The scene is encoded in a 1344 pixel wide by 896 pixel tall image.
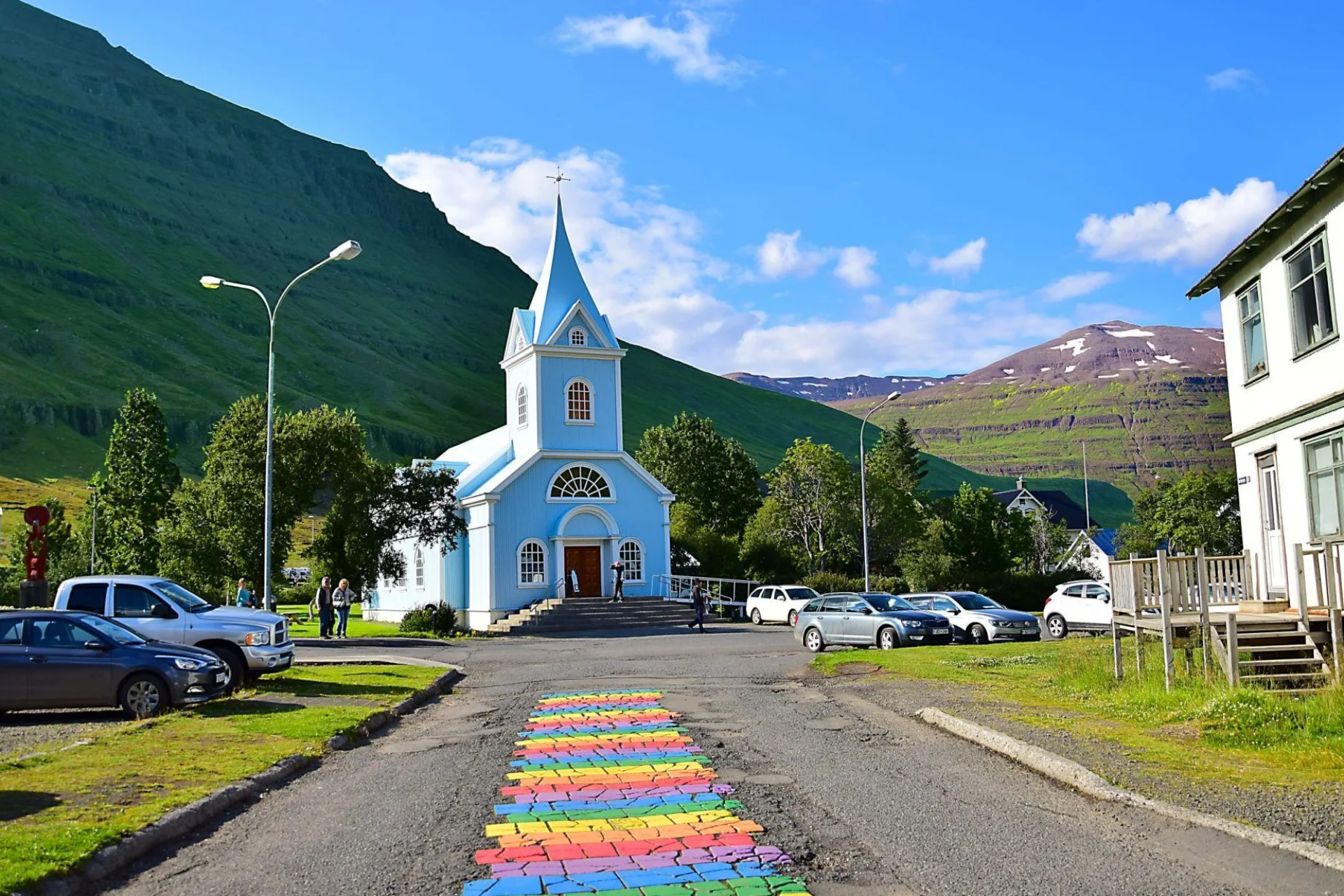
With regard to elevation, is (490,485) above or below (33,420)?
below

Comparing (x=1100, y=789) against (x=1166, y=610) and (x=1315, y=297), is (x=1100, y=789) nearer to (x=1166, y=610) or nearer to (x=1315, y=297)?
(x=1166, y=610)

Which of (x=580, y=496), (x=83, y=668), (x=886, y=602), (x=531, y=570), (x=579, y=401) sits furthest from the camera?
(x=579, y=401)

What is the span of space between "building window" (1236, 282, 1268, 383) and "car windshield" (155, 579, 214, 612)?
17771 mm

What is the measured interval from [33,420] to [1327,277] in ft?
519

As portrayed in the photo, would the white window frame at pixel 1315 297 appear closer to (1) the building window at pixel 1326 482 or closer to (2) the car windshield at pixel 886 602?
(1) the building window at pixel 1326 482

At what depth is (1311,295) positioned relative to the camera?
17.7 m

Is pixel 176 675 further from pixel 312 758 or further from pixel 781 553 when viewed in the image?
pixel 781 553

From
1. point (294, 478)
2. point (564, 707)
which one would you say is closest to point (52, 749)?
point (564, 707)

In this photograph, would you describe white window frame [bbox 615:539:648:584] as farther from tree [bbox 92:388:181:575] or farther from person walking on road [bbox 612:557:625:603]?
tree [bbox 92:388:181:575]

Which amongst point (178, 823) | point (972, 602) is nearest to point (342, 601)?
point (972, 602)

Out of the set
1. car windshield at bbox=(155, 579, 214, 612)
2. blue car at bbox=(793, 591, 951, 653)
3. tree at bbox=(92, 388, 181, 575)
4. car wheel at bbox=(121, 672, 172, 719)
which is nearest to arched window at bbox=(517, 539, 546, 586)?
blue car at bbox=(793, 591, 951, 653)

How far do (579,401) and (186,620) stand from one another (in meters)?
28.8

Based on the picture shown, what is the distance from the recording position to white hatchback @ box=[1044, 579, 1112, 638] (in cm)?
3083

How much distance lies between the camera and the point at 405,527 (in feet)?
142
